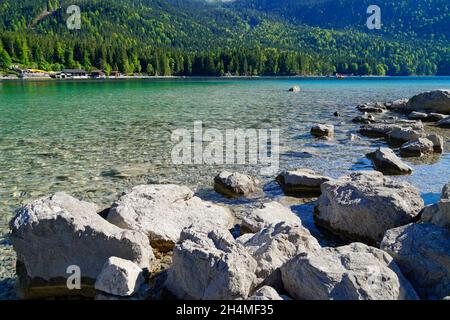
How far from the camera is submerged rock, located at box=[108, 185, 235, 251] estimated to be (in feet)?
31.0

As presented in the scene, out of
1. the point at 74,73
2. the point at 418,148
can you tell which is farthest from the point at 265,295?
the point at 74,73

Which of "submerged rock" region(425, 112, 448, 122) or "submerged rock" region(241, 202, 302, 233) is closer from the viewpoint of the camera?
"submerged rock" region(241, 202, 302, 233)

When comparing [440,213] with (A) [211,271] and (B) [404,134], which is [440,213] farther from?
(B) [404,134]

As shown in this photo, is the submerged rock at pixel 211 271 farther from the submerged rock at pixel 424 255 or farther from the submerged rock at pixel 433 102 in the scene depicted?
the submerged rock at pixel 433 102

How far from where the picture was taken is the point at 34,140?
23703 millimetres

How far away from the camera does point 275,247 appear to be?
7.70 metres

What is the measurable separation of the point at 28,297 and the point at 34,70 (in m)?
174

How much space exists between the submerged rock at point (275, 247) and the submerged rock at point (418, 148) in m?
14.2

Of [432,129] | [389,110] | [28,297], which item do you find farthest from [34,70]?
[28,297]

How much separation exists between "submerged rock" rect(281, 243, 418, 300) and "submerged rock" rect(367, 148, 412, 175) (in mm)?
10345

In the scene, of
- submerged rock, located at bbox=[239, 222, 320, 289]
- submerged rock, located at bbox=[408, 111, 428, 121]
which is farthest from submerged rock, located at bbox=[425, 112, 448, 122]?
submerged rock, located at bbox=[239, 222, 320, 289]

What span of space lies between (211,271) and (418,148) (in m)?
17.0

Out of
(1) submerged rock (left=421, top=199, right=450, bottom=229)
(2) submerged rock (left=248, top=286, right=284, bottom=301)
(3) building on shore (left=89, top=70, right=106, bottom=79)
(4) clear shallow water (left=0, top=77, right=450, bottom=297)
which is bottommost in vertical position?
(4) clear shallow water (left=0, top=77, right=450, bottom=297)

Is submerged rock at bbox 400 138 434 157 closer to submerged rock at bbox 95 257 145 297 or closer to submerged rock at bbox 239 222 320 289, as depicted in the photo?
submerged rock at bbox 239 222 320 289
